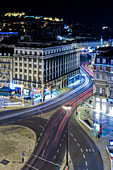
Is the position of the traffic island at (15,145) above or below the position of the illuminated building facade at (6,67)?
below

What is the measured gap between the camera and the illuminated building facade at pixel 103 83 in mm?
90062

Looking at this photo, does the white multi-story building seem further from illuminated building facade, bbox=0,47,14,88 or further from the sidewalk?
the sidewalk

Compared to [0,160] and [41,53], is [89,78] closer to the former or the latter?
[41,53]

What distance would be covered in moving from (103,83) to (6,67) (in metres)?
53.8

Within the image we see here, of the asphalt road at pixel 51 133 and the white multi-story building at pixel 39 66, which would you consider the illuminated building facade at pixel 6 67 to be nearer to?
the white multi-story building at pixel 39 66

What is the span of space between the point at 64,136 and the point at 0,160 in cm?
2188

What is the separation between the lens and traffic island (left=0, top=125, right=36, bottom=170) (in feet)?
185

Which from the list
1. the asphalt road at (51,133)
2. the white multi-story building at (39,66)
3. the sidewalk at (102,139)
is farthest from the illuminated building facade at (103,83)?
the white multi-story building at (39,66)

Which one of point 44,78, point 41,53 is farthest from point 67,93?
point 41,53

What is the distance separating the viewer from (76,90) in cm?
12638

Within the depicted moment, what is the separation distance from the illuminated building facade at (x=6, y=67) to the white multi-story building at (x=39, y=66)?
2.95 metres

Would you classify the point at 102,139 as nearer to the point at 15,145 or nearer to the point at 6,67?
the point at 15,145

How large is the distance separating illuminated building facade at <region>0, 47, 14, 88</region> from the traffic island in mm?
46649

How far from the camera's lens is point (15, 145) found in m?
65.5
